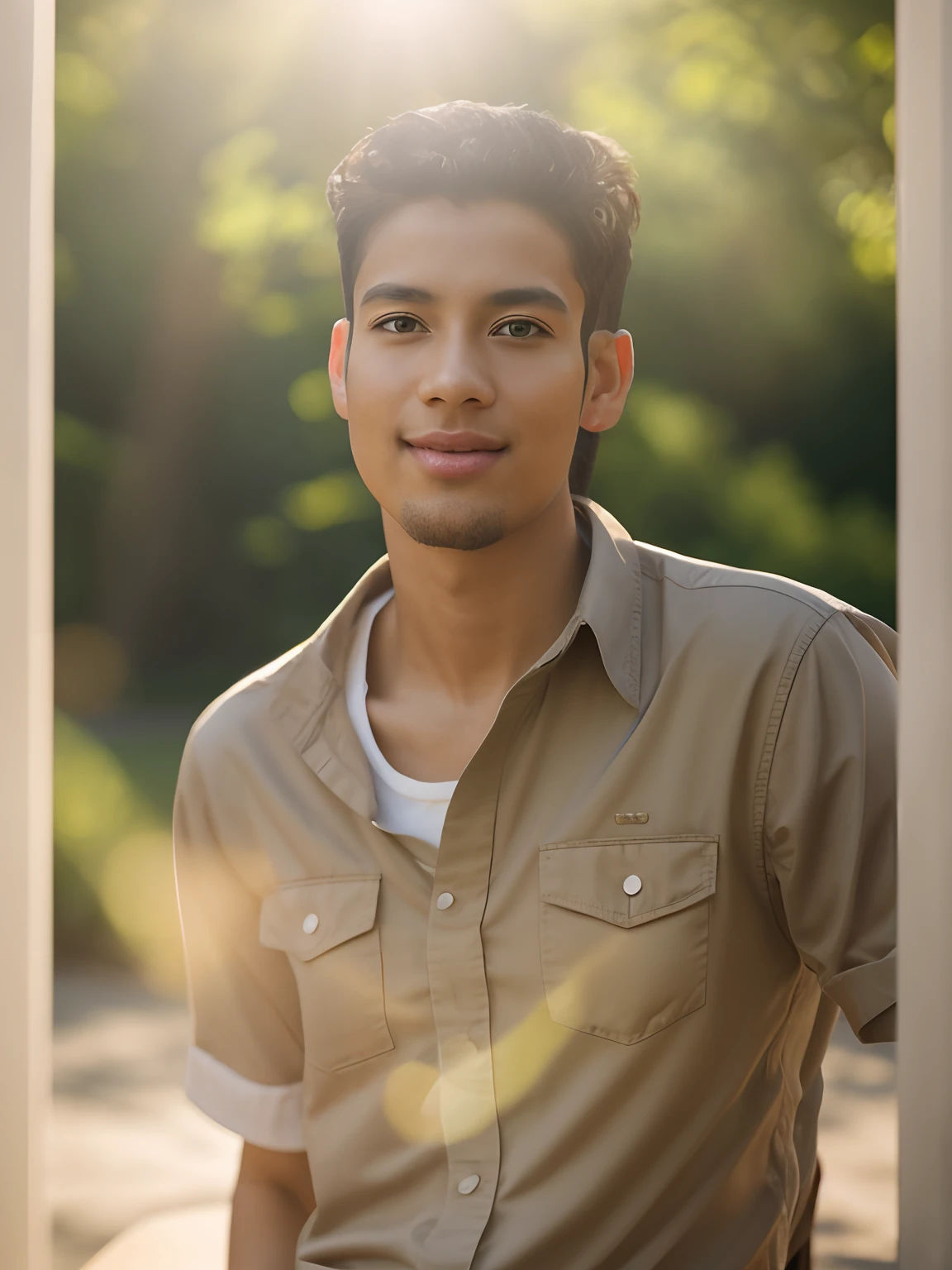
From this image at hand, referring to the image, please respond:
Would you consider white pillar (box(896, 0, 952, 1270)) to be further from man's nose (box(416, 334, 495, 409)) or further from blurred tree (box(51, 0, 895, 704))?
blurred tree (box(51, 0, 895, 704))

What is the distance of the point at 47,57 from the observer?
2.52 feet

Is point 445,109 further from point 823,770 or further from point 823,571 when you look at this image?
point 823,571

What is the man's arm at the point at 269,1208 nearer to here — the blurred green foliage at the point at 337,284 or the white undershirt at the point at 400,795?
the white undershirt at the point at 400,795

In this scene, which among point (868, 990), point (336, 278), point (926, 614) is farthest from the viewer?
point (336, 278)

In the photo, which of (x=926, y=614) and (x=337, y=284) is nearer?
(x=926, y=614)

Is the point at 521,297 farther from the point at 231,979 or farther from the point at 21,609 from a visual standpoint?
the point at 231,979

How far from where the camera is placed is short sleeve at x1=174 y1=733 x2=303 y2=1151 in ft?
4.41

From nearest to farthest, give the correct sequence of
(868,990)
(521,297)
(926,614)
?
(926,614) < (868,990) < (521,297)

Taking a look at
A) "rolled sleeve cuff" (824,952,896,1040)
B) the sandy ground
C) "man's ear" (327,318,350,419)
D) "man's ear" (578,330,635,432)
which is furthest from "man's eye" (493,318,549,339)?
the sandy ground

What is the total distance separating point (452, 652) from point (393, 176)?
48cm

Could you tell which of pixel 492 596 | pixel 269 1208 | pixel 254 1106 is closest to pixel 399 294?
pixel 492 596

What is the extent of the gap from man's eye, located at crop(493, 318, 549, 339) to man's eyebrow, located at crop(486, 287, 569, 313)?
0.6 inches

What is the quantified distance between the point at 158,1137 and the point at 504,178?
2998mm

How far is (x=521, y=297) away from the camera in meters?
1.19
